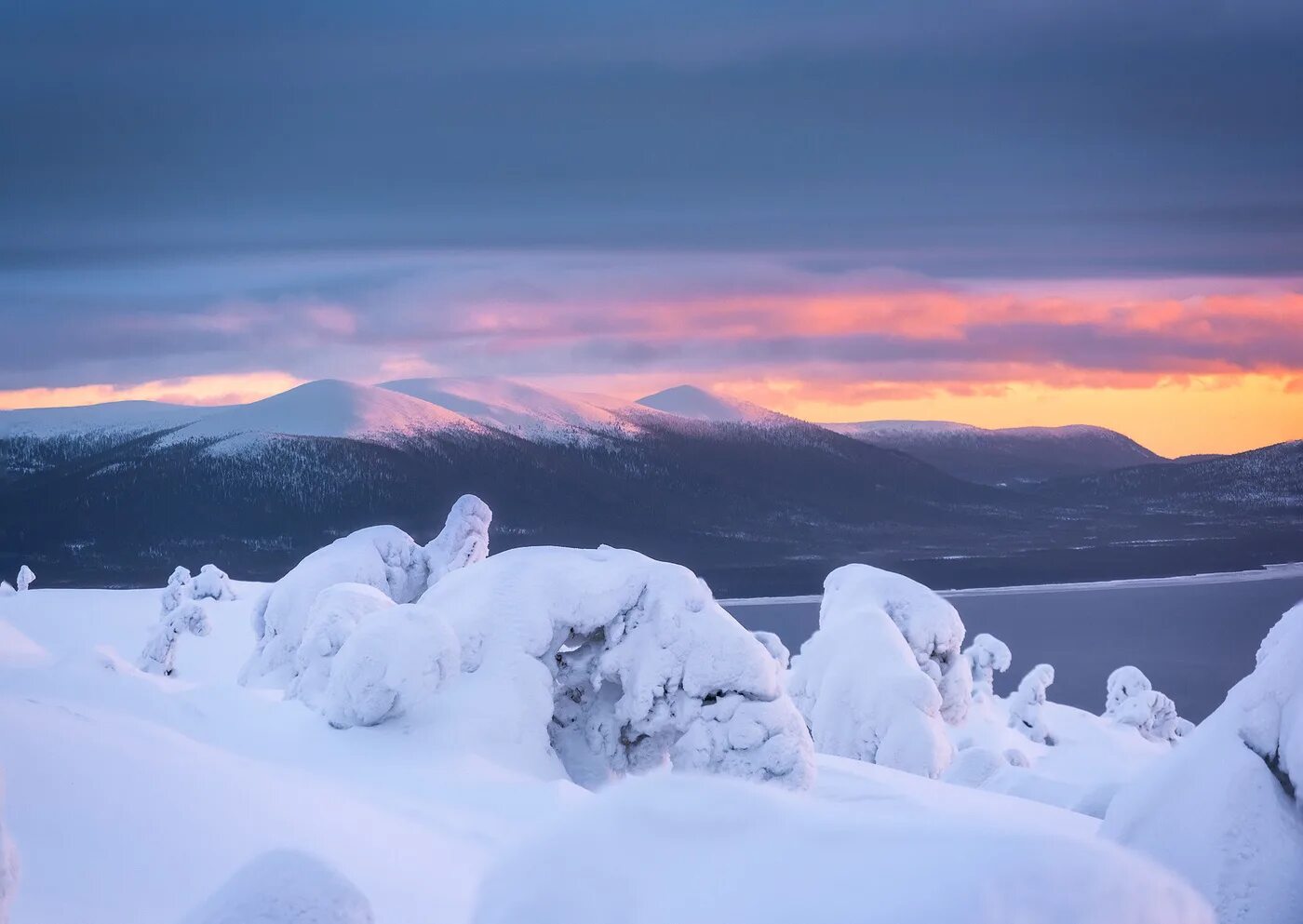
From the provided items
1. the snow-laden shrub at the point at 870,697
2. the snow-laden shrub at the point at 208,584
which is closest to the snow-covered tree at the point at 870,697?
the snow-laden shrub at the point at 870,697

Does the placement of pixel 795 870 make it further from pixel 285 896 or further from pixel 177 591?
pixel 177 591

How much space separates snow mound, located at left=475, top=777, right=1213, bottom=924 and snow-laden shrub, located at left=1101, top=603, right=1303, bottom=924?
3.49 metres

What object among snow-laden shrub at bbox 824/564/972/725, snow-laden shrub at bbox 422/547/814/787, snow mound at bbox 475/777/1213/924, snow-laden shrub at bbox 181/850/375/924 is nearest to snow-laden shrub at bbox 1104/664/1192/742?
snow-laden shrub at bbox 824/564/972/725

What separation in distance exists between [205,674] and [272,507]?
33.1 meters

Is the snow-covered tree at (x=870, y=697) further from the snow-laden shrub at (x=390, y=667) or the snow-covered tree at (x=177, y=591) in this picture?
the snow-covered tree at (x=177, y=591)

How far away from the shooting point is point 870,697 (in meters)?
21.7

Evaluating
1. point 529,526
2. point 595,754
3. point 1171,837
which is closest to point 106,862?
point 1171,837

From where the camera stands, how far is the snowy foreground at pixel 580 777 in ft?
10.2

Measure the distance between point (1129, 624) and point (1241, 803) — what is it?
55.7 m

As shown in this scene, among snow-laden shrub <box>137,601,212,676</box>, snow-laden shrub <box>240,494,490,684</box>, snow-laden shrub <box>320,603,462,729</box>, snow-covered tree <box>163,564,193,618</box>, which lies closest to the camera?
snow-laden shrub <box>320,603,462,729</box>

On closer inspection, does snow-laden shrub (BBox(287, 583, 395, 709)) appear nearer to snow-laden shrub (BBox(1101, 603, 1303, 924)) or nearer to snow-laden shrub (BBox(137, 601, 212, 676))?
snow-laden shrub (BBox(1101, 603, 1303, 924))

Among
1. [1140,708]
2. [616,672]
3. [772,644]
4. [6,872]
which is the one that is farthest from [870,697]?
[6,872]

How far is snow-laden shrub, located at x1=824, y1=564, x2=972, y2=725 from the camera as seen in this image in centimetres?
2539

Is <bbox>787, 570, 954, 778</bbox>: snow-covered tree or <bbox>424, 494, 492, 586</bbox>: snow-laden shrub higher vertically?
<bbox>424, 494, 492, 586</bbox>: snow-laden shrub
